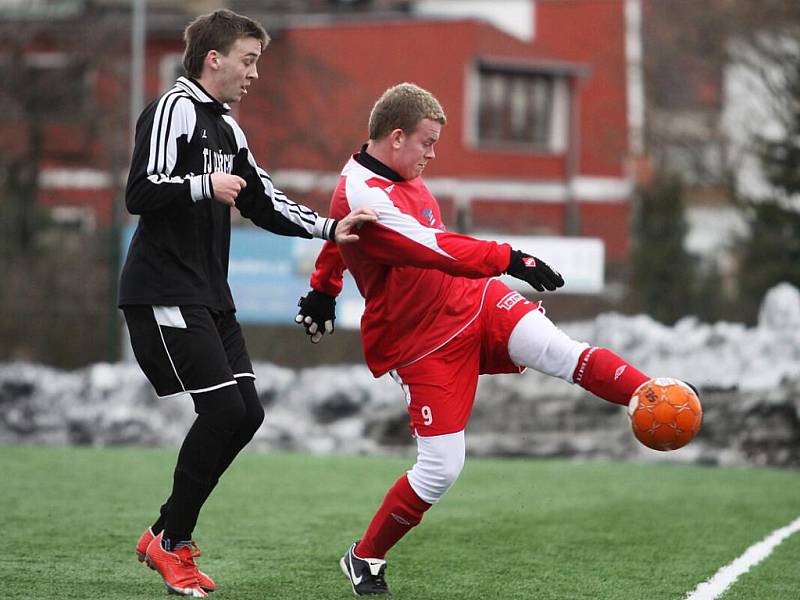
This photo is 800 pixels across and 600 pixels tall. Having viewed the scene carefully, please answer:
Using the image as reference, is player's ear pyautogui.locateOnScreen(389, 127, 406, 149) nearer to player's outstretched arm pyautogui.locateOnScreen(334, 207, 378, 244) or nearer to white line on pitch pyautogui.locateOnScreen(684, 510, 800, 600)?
player's outstretched arm pyautogui.locateOnScreen(334, 207, 378, 244)

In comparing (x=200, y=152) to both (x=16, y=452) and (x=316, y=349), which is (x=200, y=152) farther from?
(x=316, y=349)

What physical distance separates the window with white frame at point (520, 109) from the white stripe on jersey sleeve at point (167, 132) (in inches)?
1109

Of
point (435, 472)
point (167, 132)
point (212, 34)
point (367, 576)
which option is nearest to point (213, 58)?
point (212, 34)

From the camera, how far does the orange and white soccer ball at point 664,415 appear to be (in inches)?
197

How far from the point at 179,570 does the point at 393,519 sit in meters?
0.86

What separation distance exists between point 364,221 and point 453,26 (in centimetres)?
2736

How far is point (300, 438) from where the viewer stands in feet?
43.3

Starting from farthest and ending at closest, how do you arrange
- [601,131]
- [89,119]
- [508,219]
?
[601,131] < [89,119] < [508,219]

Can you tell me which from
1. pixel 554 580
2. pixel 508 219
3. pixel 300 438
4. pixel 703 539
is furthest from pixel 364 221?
pixel 508 219

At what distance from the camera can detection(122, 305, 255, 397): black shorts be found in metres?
5.11

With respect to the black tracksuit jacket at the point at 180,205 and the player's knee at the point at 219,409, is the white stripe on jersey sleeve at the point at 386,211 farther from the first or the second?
the player's knee at the point at 219,409

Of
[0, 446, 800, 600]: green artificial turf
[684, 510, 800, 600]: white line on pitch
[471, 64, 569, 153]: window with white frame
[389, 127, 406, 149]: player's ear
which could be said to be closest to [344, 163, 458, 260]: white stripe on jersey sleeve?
[389, 127, 406, 149]: player's ear

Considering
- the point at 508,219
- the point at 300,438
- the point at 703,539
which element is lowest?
the point at 300,438

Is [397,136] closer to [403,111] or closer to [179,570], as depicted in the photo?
[403,111]
